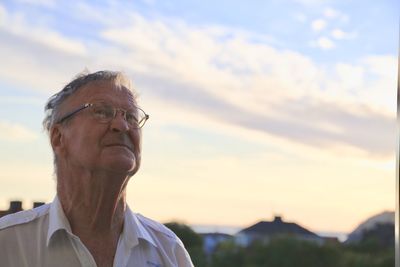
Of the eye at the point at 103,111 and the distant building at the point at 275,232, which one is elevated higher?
the eye at the point at 103,111

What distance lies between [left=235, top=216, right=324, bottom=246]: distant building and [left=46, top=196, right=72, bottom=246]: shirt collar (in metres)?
2.47

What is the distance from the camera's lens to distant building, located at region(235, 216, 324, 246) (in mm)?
3771

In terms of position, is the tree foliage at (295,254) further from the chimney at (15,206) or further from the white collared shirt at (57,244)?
the white collared shirt at (57,244)

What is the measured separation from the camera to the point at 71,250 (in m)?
1.31

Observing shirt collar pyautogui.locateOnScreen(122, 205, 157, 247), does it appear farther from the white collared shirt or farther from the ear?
the ear

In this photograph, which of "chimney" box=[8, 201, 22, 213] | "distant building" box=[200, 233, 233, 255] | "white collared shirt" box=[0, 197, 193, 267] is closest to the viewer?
"white collared shirt" box=[0, 197, 193, 267]

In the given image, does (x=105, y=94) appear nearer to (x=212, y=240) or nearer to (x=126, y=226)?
(x=126, y=226)

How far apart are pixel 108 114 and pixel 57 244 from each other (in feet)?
0.97

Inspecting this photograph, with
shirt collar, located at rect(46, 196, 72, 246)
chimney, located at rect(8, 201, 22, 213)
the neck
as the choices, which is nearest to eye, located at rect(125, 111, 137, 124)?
the neck

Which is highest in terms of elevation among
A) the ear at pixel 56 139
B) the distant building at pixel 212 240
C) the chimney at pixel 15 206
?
the ear at pixel 56 139

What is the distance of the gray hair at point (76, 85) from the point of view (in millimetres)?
1385

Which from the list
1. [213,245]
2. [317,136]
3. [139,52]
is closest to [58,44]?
[139,52]

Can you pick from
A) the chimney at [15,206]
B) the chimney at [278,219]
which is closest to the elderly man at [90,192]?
the chimney at [15,206]

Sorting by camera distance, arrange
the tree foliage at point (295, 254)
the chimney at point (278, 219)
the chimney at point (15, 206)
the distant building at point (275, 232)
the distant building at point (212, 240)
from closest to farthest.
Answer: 1. the chimney at point (15, 206)
2. the distant building at point (212, 240)
3. the tree foliage at point (295, 254)
4. the distant building at point (275, 232)
5. the chimney at point (278, 219)
